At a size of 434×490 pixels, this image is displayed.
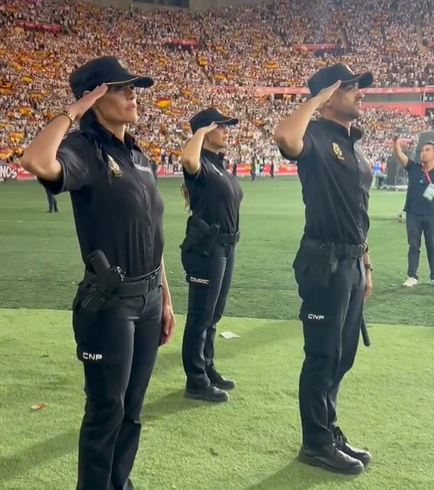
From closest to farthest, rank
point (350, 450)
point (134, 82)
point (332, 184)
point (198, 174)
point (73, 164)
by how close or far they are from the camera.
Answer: point (73, 164), point (134, 82), point (332, 184), point (350, 450), point (198, 174)

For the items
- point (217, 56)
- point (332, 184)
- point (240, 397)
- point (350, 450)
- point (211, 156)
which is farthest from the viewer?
point (217, 56)

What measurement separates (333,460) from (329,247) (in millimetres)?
1129

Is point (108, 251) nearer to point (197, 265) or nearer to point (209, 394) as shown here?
point (197, 265)

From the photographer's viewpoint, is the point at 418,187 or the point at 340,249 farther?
the point at 418,187

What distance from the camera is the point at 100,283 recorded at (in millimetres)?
2693

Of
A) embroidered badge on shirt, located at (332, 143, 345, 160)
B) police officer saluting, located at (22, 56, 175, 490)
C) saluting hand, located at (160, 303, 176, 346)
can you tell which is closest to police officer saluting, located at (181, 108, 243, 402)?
embroidered badge on shirt, located at (332, 143, 345, 160)

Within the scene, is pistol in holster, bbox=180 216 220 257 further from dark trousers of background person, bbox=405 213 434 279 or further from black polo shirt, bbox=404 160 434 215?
black polo shirt, bbox=404 160 434 215

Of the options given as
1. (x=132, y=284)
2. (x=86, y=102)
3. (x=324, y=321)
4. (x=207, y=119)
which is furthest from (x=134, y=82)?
(x=207, y=119)

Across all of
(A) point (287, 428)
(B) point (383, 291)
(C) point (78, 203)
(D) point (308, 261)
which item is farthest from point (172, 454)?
(B) point (383, 291)

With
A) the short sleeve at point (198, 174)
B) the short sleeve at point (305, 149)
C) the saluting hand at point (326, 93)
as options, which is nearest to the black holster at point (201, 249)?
the short sleeve at point (198, 174)

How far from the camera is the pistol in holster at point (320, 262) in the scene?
341cm

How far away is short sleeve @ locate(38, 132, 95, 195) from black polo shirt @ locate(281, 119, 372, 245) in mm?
1159

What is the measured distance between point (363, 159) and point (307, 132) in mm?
394

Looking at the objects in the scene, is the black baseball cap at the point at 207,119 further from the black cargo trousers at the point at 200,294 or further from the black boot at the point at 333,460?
the black boot at the point at 333,460
